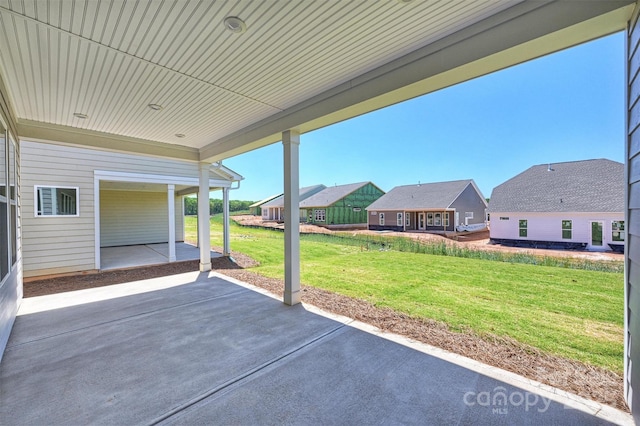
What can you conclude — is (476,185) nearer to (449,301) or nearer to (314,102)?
(449,301)

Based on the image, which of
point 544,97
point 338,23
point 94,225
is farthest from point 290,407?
point 544,97

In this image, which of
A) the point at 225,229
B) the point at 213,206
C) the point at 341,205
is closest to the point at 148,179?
the point at 225,229

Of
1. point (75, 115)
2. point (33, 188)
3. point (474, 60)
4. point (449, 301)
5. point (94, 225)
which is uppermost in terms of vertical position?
point (75, 115)

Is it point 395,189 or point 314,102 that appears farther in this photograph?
point 395,189

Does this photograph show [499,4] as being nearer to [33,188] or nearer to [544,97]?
[33,188]

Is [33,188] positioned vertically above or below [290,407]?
above

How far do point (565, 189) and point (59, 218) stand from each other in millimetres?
20293

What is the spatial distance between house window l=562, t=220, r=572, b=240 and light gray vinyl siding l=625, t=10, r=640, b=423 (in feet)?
49.2

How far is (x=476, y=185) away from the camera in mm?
22344

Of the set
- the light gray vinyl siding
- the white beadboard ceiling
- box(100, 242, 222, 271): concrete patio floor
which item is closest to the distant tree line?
box(100, 242, 222, 271): concrete patio floor

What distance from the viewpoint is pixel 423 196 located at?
868 inches

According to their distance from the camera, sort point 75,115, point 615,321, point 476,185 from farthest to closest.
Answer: point 476,185
point 75,115
point 615,321

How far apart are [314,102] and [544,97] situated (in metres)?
16.6

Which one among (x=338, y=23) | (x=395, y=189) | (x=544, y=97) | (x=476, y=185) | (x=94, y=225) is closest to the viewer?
(x=338, y=23)
